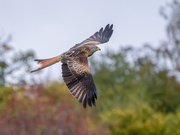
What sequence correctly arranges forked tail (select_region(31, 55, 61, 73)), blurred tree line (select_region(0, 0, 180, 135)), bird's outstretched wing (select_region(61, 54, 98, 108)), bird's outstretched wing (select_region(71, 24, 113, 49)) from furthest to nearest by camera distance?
blurred tree line (select_region(0, 0, 180, 135)) → bird's outstretched wing (select_region(71, 24, 113, 49)) → forked tail (select_region(31, 55, 61, 73)) → bird's outstretched wing (select_region(61, 54, 98, 108))

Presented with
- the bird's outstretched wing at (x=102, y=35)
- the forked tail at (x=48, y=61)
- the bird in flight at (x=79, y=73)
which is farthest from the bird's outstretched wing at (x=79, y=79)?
the bird's outstretched wing at (x=102, y=35)

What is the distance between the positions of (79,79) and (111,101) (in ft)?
69.5

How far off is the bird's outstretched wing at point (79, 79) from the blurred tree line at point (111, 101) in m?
4.91

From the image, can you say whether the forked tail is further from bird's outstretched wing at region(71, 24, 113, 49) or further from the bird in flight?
bird's outstretched wing at region(71, 24, 113, 49)

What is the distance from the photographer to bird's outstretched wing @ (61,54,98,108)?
6199 millimetres

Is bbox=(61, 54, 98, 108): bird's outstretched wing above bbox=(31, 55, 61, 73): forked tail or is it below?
below

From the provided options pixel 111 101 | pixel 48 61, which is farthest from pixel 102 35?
pixel 111 101

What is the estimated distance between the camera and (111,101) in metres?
27.4

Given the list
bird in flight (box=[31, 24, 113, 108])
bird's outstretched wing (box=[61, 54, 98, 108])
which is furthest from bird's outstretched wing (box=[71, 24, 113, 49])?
bird's outstretched wing (box=[61, 54, 98, 108])

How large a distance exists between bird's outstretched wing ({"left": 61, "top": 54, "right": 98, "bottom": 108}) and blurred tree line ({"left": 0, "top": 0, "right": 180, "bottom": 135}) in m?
4.91

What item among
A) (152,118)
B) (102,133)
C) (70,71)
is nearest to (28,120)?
(102,133)

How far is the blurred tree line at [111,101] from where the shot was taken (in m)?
13.2

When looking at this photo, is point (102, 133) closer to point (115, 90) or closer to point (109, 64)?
point (115, 90)

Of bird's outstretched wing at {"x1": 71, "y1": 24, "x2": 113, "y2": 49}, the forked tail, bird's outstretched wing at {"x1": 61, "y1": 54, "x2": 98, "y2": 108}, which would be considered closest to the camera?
bird's outstretched wing at {"x1": 61, "y1": 54, "x2": 98, "y2": 108}
